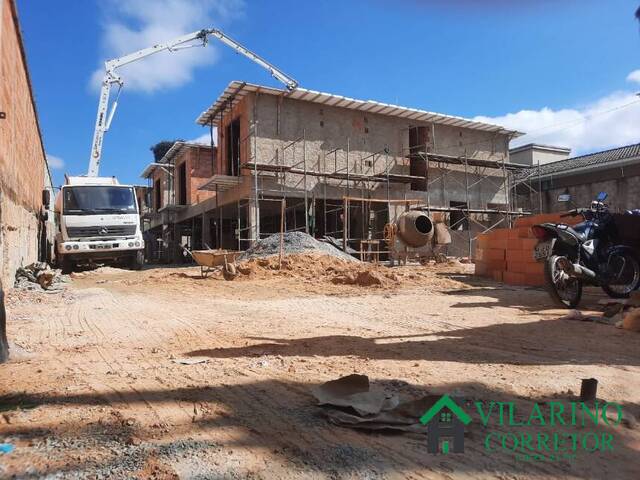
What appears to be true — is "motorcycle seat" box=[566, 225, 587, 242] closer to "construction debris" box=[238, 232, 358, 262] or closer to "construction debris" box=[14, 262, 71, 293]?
"construction debris" box=[238, 232, 358, 262]

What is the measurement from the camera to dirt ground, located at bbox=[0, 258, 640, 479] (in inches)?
80.7

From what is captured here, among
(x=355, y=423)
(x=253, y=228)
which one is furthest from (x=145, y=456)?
(x=253, y=228)

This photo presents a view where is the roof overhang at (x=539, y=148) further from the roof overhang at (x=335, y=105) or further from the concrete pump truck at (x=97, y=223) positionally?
the concrete pump truck at (x=97, y=223)

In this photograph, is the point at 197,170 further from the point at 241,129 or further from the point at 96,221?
the point at 96,221

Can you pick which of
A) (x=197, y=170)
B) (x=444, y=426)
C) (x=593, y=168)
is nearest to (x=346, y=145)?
(x=197, y=170)

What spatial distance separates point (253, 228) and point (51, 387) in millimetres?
16406

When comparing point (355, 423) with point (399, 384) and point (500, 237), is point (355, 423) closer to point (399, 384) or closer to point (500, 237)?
point (399, 384)

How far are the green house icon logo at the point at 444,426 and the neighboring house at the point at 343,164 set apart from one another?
16.3 m

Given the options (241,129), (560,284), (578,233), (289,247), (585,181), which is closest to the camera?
(560,284)

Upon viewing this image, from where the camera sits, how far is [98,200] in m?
15.4

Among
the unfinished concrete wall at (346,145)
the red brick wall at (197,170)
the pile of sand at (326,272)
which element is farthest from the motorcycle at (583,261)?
→ the red brick wall at (197,170)

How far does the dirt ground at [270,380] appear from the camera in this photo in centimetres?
205

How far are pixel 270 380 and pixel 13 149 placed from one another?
9952mm

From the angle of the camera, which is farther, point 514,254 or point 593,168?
point 593,168
